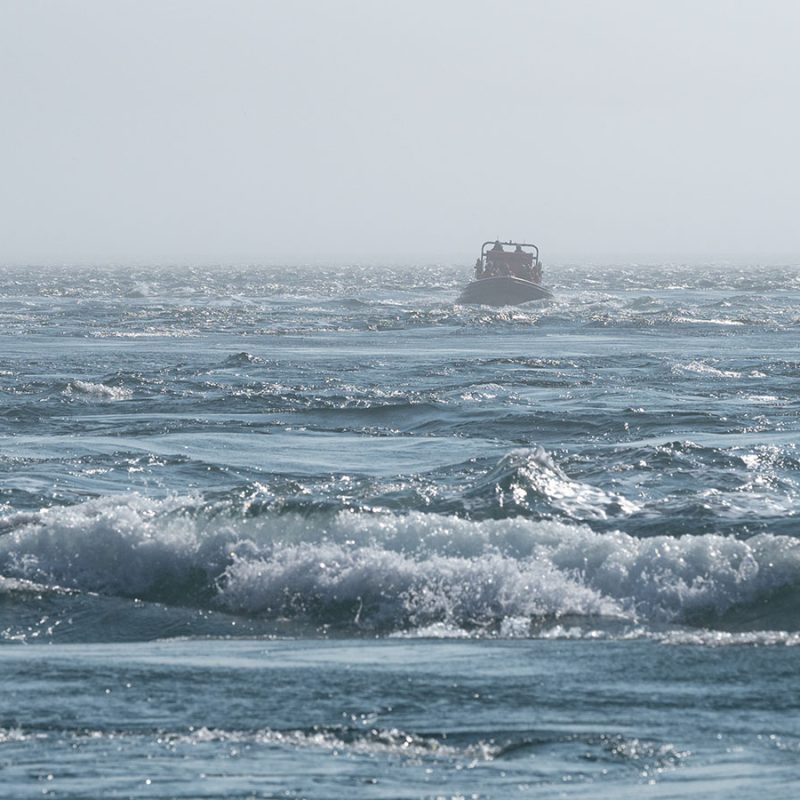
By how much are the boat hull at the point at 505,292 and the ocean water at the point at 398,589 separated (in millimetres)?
26998

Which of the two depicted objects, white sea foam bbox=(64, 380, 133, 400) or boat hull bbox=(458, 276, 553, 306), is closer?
white sea foam bbox=(64, 380, 133, 400)

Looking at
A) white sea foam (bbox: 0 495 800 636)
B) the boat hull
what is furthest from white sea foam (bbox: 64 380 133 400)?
the boat hull

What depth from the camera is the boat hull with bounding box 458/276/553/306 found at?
52438 mm

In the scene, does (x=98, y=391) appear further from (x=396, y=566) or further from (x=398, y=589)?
(x=398, y=589)

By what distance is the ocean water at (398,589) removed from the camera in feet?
23.1

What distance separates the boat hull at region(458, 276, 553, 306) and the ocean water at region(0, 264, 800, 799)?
26998 millimetres

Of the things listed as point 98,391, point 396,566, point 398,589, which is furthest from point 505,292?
point 398,589

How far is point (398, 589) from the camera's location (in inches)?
434

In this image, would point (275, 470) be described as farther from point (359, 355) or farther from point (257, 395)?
point (359, 355)

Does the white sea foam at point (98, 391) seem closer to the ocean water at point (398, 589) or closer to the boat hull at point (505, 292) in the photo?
the ocean water at point (398, 589)

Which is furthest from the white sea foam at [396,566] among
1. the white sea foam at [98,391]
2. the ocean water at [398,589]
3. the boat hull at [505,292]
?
the boat hull at [505,292]

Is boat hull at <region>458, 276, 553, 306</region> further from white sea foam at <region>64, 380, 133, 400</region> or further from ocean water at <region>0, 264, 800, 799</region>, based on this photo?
white sea foam at <region>64, 380, 133, 400</region>

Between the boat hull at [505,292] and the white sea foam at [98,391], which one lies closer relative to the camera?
the white sea foam at [98,391]

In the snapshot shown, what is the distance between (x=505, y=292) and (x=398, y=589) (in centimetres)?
4187
